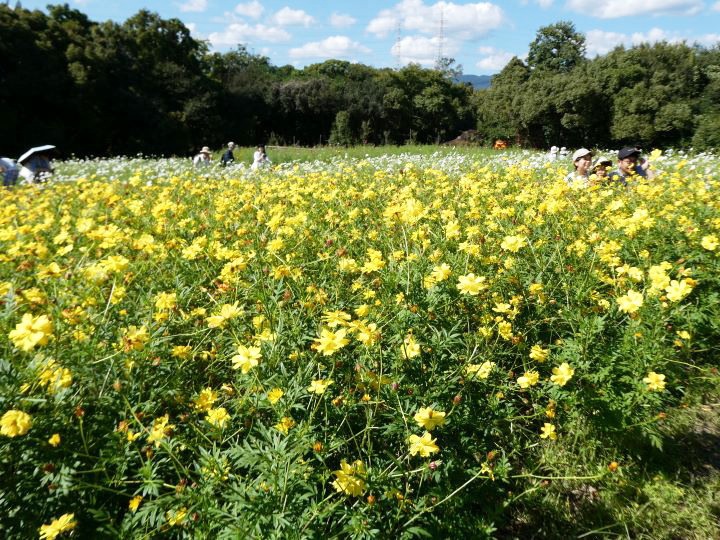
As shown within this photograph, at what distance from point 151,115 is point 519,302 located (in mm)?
26740

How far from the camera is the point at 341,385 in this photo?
1.79 meters

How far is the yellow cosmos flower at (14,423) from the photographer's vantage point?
1.20m

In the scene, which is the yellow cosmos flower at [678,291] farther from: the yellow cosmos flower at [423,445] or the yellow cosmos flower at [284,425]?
the yellow cosmos flower at [284,425]

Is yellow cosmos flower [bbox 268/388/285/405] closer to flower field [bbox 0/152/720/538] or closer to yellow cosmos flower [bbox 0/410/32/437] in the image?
flower field [bbox 0/152/720/538]

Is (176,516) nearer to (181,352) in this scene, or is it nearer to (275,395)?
(275,395)

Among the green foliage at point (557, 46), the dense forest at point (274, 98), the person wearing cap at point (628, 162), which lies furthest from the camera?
the green foliage at point (557, 46)

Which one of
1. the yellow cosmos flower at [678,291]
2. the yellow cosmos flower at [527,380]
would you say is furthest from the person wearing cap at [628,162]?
the yellow cosmos flower at [527,380]

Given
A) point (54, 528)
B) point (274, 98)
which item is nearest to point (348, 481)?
point (54, 528)

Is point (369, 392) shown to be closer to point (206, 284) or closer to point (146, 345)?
point (146, 345)

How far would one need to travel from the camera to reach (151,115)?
81.4ft

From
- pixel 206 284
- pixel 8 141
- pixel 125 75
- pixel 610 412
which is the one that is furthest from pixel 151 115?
pixel 610 412

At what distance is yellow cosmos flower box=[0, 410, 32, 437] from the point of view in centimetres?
120

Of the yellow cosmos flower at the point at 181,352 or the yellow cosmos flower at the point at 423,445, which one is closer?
the yellow cosmos flower at the point at 423,445

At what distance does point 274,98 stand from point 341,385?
127 feet
